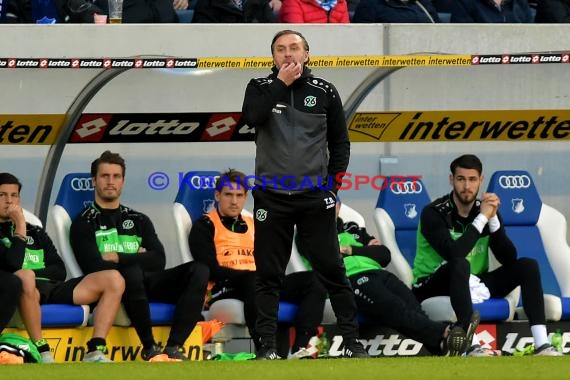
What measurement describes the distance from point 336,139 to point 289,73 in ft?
1.75

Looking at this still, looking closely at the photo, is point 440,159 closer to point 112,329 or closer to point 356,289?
point 356,289

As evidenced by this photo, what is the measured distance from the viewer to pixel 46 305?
955cm

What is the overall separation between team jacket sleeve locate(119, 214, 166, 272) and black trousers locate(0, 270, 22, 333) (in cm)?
90

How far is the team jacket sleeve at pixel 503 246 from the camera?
10.1m

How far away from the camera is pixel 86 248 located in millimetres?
9820

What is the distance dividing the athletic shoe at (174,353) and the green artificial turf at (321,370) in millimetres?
1358

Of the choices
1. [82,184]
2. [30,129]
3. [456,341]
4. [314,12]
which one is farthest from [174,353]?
[314,12]

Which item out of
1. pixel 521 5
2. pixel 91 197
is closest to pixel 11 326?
pixel 91 197

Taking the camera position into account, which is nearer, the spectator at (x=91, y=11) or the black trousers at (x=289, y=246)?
the black trousers at (x=289, y=246)

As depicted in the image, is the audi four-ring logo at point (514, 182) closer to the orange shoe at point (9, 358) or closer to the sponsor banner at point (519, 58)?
the sponsor banner at point (519, 58)

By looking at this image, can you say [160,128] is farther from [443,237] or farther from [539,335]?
[539,335]

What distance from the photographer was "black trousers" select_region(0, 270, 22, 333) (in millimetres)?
9102

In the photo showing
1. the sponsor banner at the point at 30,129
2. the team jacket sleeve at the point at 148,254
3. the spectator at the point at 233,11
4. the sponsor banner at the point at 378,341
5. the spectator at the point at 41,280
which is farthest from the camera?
the spectator at the point at 233,11

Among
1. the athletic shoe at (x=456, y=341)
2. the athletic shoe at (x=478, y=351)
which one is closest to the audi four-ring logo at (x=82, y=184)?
the athletic shoe at (x=456, y=341)
